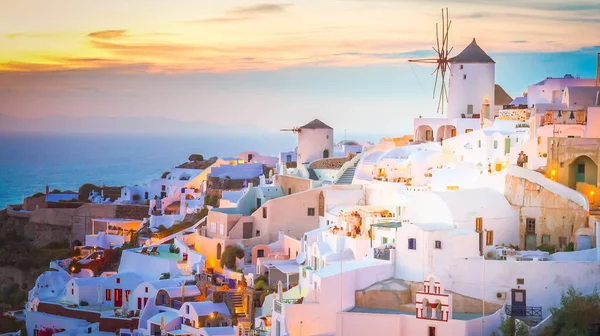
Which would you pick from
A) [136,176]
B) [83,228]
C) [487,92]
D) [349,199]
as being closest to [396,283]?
[349,199]

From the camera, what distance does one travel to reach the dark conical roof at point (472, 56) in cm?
3844

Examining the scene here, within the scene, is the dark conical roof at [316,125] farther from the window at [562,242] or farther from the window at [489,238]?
the window at [562,242]

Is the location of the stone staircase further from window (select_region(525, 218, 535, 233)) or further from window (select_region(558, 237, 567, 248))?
window (select_region(558, 237, 567, 248))

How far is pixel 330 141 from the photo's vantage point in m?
41.0

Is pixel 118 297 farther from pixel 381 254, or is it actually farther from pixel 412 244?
pixel 412 244

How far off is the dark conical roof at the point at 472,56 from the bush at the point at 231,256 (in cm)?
1010

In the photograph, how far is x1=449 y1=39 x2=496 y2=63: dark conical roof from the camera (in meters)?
38.4

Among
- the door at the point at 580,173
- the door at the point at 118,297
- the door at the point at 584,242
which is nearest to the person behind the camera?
the door at the point at 584,242

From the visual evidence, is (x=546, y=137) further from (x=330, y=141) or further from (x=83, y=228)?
(x=83, y=228)

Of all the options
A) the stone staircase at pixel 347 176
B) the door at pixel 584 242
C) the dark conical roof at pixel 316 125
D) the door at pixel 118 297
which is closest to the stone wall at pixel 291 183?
the stone staircase at pixel 347 176

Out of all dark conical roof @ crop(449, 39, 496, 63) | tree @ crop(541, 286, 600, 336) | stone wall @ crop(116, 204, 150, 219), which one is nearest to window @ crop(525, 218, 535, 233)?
tree @ crop(541, 286, 600, 336)

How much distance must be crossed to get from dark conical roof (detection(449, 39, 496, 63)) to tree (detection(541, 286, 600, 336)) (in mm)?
14654

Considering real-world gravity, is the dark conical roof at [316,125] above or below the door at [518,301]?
above

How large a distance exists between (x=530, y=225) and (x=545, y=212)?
1.51ft
